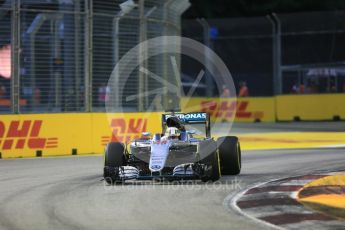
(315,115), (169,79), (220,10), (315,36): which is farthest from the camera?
(220,10)

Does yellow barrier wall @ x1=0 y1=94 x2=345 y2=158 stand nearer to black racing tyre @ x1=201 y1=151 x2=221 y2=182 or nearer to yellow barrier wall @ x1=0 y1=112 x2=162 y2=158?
yellow barrier wall @ x1=0 y1=112 x2=162 y2=158

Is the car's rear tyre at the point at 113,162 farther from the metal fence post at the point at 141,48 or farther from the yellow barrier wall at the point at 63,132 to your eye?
the metal fence post at the point at 141,48

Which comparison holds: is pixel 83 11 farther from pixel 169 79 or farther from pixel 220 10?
pixel 220 10

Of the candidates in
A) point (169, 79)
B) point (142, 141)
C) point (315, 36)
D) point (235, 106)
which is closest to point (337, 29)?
point (315, 36)

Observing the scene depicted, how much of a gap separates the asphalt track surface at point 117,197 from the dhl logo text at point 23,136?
1.51 m

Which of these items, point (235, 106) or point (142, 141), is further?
point (235, 106)

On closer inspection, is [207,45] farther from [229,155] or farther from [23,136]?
[229,155]

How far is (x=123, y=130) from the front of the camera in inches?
693

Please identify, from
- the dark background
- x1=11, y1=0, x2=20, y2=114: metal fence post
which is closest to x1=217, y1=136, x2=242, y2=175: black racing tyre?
x1=11, y1=0, x2=20, y2=114: metal fence post

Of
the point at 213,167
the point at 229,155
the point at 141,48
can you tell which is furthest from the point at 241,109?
the point at 213,167

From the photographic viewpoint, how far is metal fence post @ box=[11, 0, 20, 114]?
16.5 meters

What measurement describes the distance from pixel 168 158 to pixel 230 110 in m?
21.5

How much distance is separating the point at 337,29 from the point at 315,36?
2489 mm

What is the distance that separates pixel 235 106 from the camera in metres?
32.3
